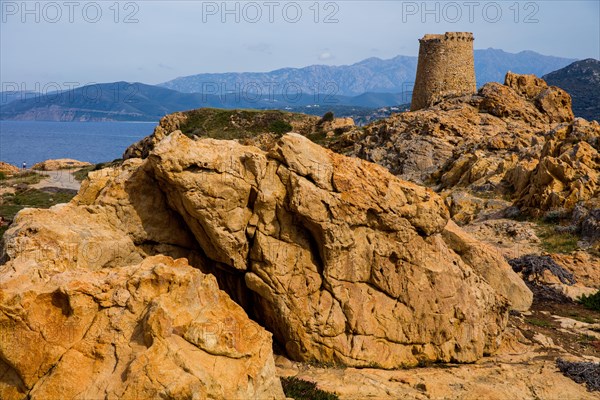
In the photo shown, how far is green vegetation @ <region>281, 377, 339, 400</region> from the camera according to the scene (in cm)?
952

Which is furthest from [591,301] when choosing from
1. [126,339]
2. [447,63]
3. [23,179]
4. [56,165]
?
[56,165]

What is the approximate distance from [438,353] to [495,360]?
1.35m

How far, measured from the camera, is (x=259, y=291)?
11.6 metres

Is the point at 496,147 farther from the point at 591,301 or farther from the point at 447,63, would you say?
the point at 591,301

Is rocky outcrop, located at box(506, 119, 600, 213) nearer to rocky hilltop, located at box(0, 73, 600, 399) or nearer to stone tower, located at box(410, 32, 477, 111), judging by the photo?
rocky hilltop, located at box(0, 73, 600, 399)

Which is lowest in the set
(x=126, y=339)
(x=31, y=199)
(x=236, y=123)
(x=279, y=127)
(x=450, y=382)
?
(x=31, y=199)

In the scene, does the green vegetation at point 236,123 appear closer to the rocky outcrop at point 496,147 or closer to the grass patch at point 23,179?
the grass patch at point 23,179

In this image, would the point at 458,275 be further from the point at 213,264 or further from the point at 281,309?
the point at 213,264

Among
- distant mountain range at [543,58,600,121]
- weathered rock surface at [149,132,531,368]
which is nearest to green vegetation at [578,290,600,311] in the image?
weathered rock surface at [149,132,531,368]

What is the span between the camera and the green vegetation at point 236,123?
6875 centimetres

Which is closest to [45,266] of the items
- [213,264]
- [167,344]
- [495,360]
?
[167,344]

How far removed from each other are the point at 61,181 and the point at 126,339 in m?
50.0

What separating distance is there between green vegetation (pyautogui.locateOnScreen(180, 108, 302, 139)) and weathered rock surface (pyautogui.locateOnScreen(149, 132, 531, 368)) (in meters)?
56.4

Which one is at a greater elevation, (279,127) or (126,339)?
(279,127)
